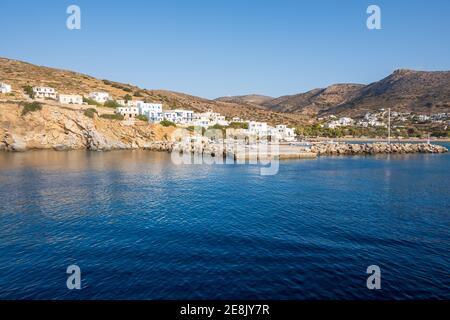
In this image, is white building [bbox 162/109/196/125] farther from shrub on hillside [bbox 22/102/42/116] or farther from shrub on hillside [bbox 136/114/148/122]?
shrub on hillside [bbox 22/102/42/116]

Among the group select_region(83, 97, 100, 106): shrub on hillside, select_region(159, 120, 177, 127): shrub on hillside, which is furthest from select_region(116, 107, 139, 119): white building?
select_region(83, 97, 100, 106): shrub on hillside

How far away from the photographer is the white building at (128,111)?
89.8 meters

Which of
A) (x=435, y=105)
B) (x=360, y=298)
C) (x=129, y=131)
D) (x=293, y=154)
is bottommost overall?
(x=360, y=298)

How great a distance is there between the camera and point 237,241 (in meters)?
19.3

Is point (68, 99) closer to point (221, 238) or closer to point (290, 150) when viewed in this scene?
point (290, 150)

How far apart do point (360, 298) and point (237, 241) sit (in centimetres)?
798

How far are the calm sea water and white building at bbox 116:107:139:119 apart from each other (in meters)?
53.5

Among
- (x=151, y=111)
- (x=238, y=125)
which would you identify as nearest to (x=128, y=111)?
(x=151, y=111)

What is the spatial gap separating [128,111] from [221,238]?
79544 mm

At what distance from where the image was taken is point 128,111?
3617 inches

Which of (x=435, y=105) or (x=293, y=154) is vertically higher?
(x=435, y=105)
